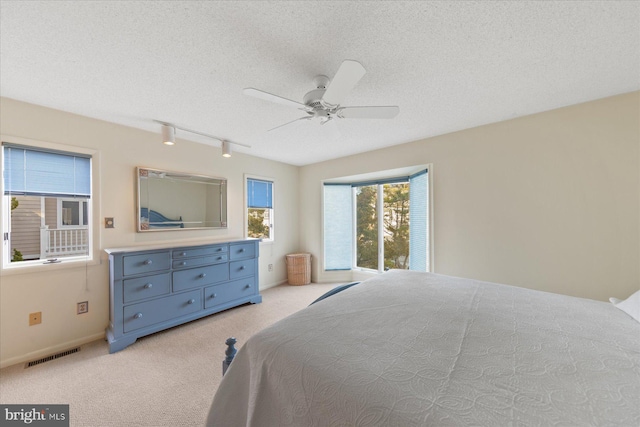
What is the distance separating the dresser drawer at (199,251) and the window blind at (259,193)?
104cm

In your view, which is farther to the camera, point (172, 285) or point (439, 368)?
point (172, 285)

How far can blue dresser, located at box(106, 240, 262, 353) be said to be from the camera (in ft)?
7.52

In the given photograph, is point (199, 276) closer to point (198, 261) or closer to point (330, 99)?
point (198, 261)

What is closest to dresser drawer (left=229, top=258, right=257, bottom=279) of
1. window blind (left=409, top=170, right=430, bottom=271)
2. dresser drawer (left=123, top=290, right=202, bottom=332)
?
dresser drawer (left=123, top=290, right=202, bottom=332)

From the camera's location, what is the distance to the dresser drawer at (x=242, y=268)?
3176 mm

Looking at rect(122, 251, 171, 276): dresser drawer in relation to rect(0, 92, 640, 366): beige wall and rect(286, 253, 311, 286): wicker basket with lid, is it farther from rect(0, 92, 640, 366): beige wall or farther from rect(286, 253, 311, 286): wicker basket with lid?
rect(286, 253, 311, 286): wicker basket with lid

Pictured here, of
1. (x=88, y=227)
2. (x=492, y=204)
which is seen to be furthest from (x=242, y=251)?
(x=492, y=204)

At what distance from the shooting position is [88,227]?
2.46m

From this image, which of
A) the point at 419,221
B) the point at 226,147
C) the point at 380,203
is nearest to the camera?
the point at 226,147

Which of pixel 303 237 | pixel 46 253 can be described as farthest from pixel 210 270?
pixel 303 237

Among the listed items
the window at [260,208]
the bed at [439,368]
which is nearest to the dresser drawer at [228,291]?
the window at [260,208]

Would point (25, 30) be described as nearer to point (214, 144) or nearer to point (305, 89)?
point (305, 89)

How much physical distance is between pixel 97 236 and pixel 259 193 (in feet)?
7.03

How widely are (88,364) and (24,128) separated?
220cm
